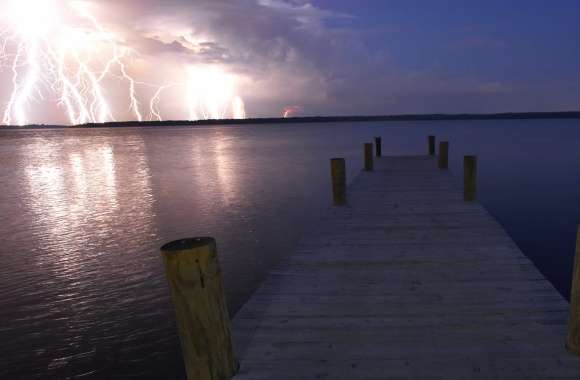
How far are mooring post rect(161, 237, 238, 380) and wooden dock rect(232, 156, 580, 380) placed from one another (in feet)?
1.03

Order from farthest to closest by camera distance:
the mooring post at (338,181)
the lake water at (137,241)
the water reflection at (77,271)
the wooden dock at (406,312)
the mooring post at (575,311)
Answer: the mooring post at (338,181) → the water reflection at (77,271) → the lake water at (137,241) → the wooden dock at (406,312) → the mooring post at (575,311)

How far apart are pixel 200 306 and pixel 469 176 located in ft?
26.4

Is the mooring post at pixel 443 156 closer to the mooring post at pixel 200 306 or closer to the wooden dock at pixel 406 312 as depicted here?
the wooden dock at pixel 406 312

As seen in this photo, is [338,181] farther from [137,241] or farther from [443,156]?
[443,156]

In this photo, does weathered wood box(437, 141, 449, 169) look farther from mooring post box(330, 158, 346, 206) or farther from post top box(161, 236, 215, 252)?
post top box(161, 236, 215, 252)

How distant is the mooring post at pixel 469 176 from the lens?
8.99 metres

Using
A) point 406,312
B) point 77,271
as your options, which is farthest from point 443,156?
point 77,271

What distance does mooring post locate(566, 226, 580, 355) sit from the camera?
121 inches

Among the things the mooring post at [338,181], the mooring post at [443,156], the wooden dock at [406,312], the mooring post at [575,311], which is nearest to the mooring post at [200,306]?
the wooden dock at [406,312]

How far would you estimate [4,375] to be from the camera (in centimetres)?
584

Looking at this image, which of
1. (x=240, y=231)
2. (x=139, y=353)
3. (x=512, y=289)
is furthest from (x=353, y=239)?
(x=240, y=231)

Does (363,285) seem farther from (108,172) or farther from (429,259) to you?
(108,172)

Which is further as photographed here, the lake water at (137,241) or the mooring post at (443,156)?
the mooring post at (443,156)

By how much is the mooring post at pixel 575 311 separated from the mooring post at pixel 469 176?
20.2 ft
